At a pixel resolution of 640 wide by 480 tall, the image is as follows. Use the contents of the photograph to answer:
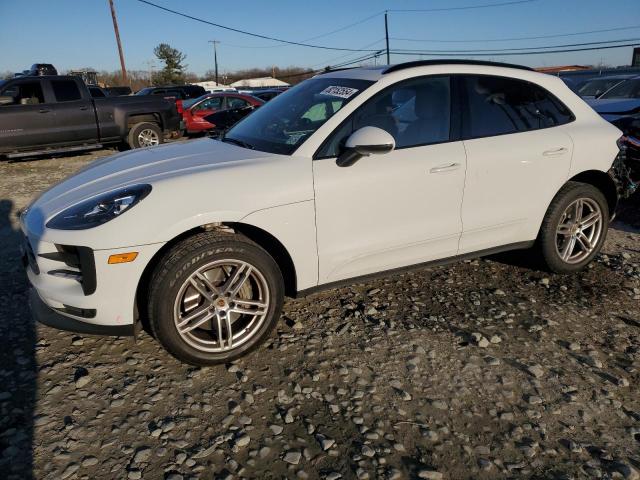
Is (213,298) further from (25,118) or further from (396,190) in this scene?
(25,118)

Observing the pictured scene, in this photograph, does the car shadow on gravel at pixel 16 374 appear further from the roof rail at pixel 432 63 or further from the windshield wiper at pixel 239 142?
the roof rail at pixel 432 63

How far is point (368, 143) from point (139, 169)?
1487mm

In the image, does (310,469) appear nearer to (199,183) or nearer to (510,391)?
(510,391)

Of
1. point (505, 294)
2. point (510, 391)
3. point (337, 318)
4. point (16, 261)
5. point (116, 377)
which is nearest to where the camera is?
point (510, 391)

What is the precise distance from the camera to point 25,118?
1000 centimetres

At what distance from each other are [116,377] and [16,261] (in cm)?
262

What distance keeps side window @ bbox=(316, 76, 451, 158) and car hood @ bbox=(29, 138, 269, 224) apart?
76cm

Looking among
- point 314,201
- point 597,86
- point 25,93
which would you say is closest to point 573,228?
point 314,201

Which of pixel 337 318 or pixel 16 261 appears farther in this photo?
pixel 16 261

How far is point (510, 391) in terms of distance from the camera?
2.72 metres

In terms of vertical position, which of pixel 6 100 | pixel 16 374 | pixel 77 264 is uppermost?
pixel 6 100

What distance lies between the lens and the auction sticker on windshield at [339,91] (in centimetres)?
331

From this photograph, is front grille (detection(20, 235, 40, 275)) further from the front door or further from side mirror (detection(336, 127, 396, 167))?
side mirror (detection(336, 127, 396, 167))

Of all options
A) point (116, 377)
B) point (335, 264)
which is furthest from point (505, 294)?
point (116, 377)
